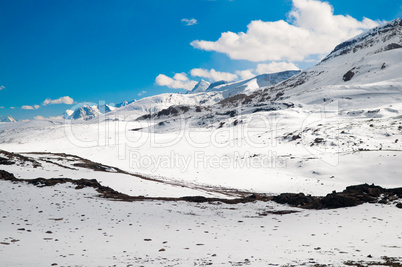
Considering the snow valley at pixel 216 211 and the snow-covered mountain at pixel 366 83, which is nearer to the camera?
the snow valley at pixel 216 211

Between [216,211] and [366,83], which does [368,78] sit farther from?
[216,211]

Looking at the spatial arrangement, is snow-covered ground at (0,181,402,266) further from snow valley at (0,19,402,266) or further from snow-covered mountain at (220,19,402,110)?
snow-covered mountain at (220,19,402,110)

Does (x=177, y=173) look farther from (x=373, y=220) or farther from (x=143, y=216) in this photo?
(x=373, y=220)

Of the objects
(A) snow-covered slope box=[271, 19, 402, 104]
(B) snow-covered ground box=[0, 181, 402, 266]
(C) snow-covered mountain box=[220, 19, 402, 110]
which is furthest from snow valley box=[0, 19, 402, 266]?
(A) snow-covered slope box=[271, 19, 402, 104]

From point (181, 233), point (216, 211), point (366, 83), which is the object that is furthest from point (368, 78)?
point (181, 233)

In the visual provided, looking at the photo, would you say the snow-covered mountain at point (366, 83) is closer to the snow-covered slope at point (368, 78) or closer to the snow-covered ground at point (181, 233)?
the snow-covered slope at point (368, 78)

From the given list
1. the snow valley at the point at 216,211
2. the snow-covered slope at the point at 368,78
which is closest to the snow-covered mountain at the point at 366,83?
the snow-covered slope at the point at 368,78

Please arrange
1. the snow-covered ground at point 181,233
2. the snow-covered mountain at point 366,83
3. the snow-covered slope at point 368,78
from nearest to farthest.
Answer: the snow-covered ground at point 181,233
the snow-covered mountain at point 366,83
the snow-covered slope at point 368,78

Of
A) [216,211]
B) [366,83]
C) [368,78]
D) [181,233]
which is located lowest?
[216,211]

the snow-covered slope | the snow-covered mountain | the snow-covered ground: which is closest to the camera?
the snow-covered ground

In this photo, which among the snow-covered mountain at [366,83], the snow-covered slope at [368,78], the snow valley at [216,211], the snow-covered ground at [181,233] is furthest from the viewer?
the snow-covered slope at [368,78]

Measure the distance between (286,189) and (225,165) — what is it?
1237 centimetres

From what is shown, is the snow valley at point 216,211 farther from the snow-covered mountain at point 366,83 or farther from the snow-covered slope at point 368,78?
the snow-covered slope at point 368,78

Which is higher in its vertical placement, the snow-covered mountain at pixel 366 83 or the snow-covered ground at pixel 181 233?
the snow-covered mountain at pixel 366 83
